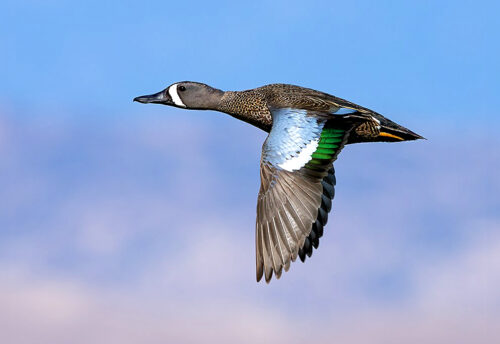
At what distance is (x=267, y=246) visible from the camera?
792 cm

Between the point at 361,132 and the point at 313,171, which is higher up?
the point at 361,132

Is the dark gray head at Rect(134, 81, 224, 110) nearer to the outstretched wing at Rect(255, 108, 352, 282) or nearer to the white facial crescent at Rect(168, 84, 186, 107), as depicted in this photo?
the white facial crescent at Rect(168, 84, 186, 107)

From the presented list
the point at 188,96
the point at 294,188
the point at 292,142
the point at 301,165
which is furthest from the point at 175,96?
the point at 294,188

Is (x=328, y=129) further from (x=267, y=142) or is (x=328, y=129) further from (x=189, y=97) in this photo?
(x=189, y=97)

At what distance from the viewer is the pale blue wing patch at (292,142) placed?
819 cm

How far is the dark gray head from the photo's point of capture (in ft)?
34.6

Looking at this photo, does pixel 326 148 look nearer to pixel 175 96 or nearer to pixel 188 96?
pixel 188 96

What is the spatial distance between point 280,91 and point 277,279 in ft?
9.01

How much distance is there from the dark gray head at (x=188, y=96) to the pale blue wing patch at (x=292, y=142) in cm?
201

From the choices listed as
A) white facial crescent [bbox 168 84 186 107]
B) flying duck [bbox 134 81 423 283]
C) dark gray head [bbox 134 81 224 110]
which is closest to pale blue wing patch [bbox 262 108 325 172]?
flying duck [bbox 134 81 423 283]

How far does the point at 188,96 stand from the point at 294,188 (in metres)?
3.04

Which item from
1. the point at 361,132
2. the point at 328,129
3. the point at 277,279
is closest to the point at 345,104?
the point at 361,132

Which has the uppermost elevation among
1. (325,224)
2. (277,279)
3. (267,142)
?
(267,142)

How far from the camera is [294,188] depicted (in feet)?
26.4
